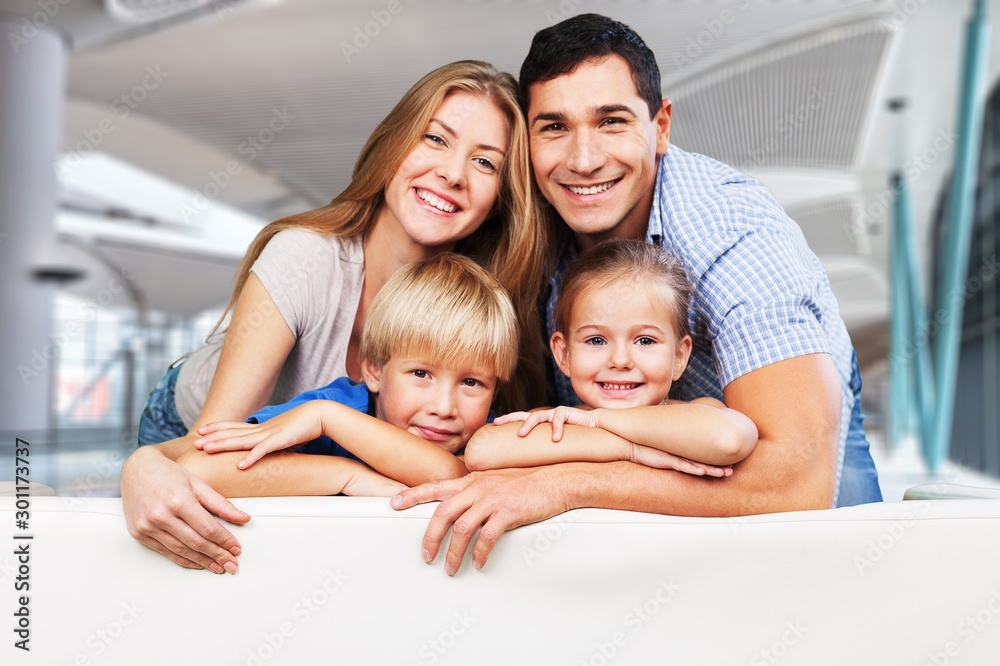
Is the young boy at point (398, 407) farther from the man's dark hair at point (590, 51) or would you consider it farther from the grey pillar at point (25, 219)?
the grey pillar at point (25, 219)

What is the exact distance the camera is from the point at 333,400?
6.53ft

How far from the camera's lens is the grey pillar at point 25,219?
812 cm

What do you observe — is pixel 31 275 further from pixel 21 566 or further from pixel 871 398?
pixel 871 398

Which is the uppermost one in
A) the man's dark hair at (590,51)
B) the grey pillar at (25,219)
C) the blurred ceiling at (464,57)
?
the blurred ceiling at (464,57)

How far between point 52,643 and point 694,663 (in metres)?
1.07

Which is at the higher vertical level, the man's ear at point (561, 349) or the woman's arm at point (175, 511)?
the man's ear at point (561, 349)

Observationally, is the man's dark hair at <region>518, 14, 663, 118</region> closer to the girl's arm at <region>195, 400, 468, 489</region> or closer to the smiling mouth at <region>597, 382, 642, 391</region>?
the smiling mouth at <region>597, 382, 642, 391</region>

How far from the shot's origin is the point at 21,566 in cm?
146

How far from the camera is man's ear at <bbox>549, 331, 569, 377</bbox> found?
204cm

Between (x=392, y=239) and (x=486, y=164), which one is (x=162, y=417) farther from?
(x=486, y=164)

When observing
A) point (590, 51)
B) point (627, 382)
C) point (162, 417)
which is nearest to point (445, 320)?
point (627, 382)

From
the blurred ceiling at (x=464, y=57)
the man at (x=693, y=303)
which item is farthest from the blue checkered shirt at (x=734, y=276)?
the blurred ceiling at (x=464, y=57)

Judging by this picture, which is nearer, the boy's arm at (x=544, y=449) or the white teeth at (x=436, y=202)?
the boy's arm at (x=544, y=449)

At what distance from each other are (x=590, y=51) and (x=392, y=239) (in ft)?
2.48
